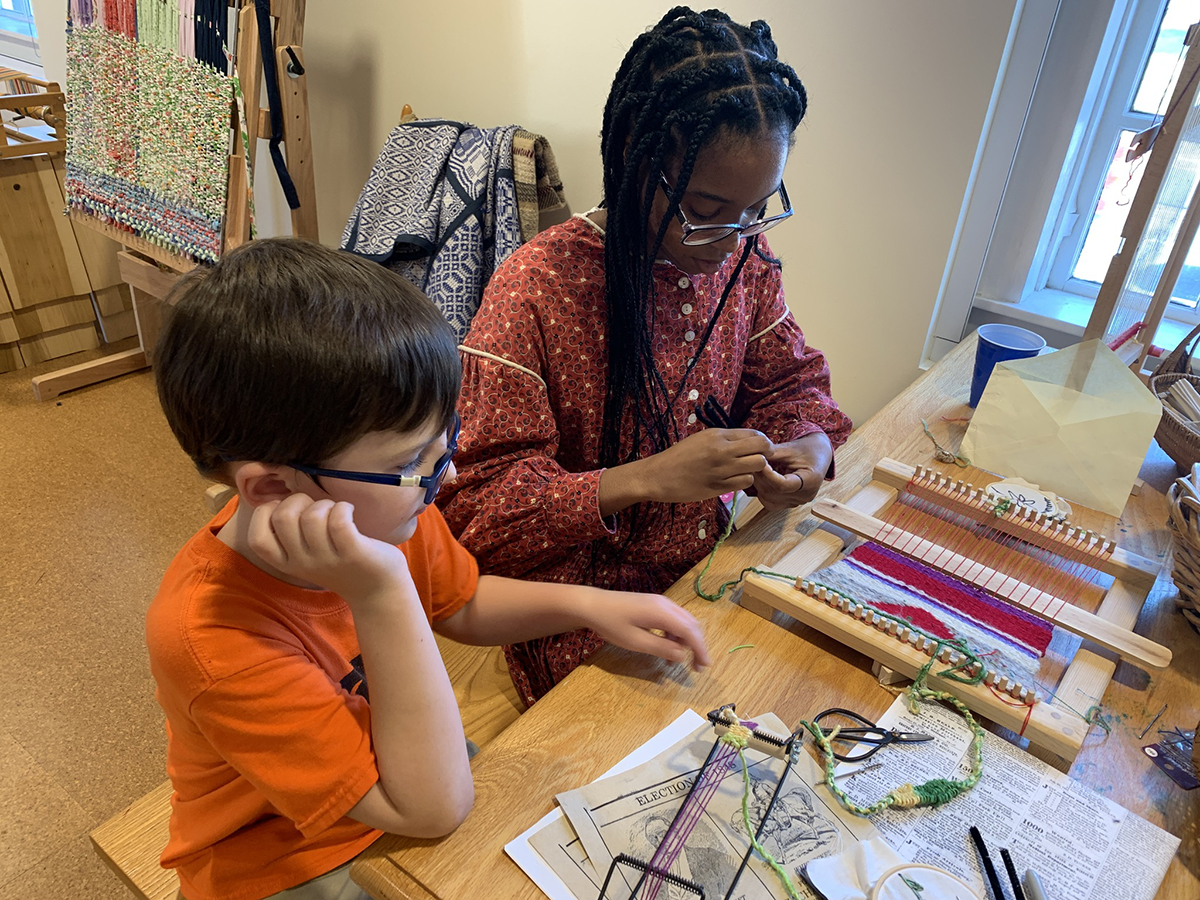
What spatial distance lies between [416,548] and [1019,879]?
26.7 inches

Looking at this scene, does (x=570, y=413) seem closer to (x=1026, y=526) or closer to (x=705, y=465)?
(x=705, y=465)

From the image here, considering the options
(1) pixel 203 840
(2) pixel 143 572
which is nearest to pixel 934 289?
(1) pixel 203 840

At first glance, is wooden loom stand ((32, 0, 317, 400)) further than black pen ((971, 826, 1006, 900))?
Yes

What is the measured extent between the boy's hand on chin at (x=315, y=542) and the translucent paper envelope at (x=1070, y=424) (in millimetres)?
1055

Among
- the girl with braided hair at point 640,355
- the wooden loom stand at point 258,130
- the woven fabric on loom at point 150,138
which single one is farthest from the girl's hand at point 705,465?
the woven fabric on loom at point 150,138

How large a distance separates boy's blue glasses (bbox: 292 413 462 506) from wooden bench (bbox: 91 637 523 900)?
0.48 m

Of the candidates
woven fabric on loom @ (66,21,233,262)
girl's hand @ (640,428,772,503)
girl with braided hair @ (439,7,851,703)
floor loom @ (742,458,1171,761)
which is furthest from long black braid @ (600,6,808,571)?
woven fabric on loom @ (66,21,233,262)

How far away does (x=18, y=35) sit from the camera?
3.90 metres

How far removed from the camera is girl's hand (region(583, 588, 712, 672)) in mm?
851

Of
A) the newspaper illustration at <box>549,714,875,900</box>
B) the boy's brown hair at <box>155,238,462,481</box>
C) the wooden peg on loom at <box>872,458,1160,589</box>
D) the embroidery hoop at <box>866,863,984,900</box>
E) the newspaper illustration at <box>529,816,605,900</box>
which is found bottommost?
the newspaper illustration at <box>529,816,605,900</box>

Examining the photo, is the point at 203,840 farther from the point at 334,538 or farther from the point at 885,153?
the point at 885,153

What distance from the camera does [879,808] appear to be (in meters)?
0.70

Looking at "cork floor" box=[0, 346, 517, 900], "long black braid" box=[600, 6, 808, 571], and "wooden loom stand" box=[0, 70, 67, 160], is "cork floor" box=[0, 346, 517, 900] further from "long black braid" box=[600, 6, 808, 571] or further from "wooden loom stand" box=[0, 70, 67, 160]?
"wooden loom stand" box=[0, 70, 67, 160]

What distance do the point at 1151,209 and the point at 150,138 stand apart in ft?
7.83
